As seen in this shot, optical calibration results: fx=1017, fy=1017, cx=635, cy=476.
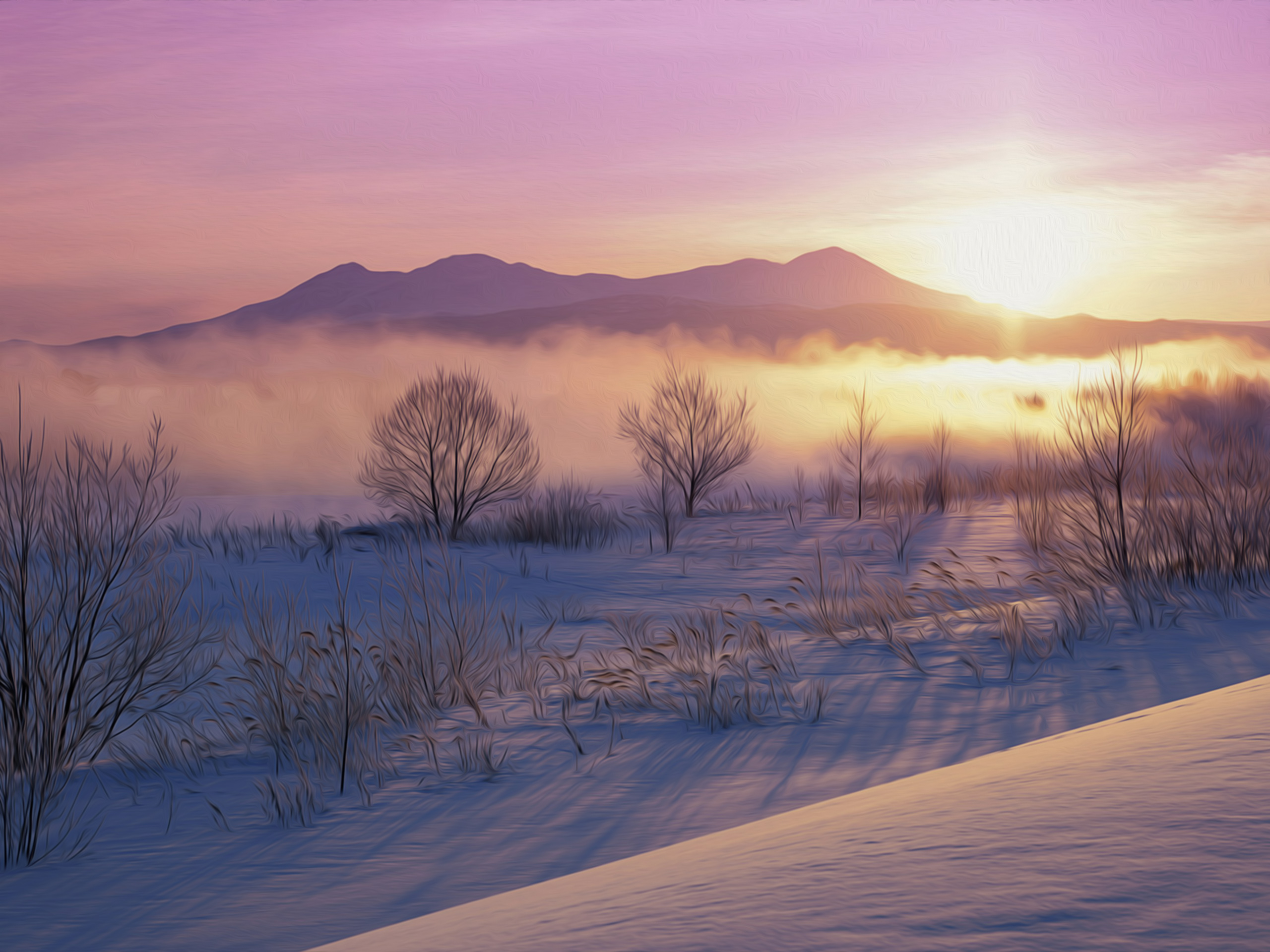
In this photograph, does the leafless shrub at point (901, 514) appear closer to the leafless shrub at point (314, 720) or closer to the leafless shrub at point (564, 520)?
the leafless shrub at point (564, 520)

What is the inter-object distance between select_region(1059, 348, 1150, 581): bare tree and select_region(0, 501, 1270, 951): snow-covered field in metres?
0.83

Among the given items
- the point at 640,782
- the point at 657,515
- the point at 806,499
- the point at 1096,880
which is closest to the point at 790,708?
the point at 640,782

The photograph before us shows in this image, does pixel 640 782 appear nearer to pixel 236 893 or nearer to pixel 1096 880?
pixel 236 893

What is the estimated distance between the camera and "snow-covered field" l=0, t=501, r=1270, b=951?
4.99 ft

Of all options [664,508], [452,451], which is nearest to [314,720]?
[664,508]

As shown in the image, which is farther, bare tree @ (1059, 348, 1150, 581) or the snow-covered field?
bare tree @ (1059, 348, 1150, 581)

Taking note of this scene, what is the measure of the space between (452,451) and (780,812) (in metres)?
16.9

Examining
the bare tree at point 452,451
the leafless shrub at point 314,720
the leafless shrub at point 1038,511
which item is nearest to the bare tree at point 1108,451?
the leafless shrub at point 1038,511

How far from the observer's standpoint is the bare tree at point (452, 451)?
20.8 m

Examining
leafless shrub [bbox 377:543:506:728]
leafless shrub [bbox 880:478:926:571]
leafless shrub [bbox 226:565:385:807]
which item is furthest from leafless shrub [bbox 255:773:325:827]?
leafless shrub [bbox 880:478:926:571]

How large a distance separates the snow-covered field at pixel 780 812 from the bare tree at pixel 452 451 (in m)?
9.57

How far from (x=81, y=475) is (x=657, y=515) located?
1465 centimetres

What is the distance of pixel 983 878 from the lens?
5.03 ft

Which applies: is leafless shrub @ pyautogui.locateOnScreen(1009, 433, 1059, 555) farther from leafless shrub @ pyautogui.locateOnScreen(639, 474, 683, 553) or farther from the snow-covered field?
leafless shrub @ pyautogui.locateOnScreen(639, 474, 683, 553)
